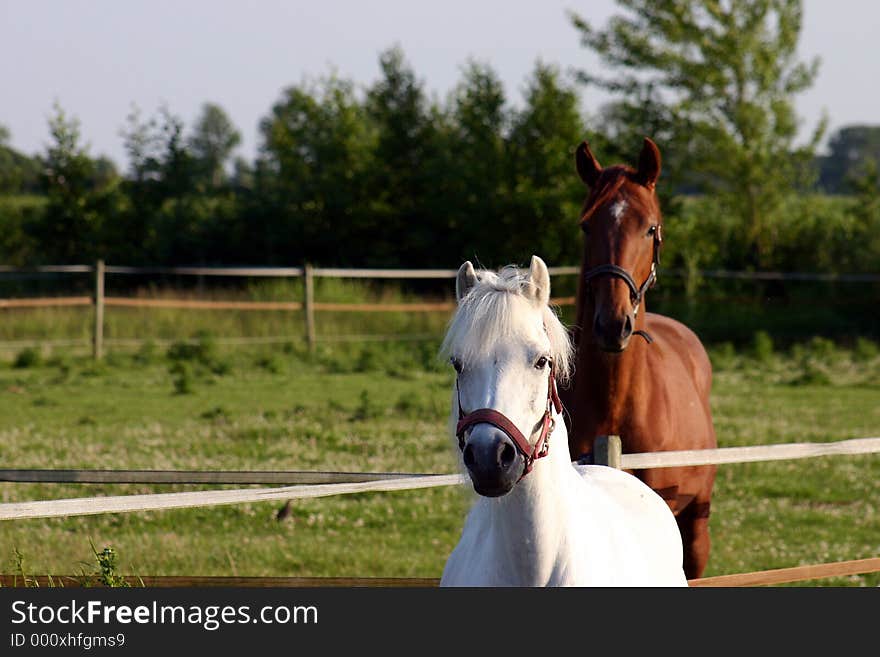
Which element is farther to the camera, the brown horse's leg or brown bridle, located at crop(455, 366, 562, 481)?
the brown horse's leg

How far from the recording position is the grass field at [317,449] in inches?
278

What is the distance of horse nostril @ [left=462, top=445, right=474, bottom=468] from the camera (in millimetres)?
2857

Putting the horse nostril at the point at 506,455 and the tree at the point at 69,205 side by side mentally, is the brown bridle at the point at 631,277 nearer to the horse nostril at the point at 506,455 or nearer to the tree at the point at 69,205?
the horse nostril at the point at 506,455

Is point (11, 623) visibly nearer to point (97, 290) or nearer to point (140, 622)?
point (140, 622)

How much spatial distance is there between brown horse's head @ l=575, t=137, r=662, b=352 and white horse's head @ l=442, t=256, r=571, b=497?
1.50m

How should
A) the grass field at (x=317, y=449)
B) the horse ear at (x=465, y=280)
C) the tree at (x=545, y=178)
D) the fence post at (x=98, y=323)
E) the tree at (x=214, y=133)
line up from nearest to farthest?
the horse ear at (x=465, y=280)
the grass field at (x=317, y=449)
the fence post at (x=98, y=323)
the tree at (x=545, y=178)
the tree at (x=214, y=133)

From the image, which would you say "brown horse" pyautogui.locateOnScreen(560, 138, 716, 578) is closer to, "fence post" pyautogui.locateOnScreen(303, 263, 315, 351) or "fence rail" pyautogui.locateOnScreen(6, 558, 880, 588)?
"fence rail" pyautogui.locateOnScreen(6, 558, 880, 588)

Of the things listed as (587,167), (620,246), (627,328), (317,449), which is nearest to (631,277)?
(620,246)

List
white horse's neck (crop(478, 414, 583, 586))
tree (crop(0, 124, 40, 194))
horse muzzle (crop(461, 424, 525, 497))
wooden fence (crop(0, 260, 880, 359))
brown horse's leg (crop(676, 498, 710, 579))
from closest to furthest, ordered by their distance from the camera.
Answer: horse muzzle (crop(461, 424, 525, 497)), white horse's neck (crop(478, 414, 583, 586)), brown horse's leg (crop(676, 498, 710, 579)), wooden fence (crop(0, 260, 880, 359)), tree (crop(0, 124, 40, 194))

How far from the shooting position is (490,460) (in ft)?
9.29

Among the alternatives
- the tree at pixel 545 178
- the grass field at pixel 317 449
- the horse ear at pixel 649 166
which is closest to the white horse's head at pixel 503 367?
the grass field at pixel 317 449

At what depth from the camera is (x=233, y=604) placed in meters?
3.84

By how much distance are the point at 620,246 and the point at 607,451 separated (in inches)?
38.3

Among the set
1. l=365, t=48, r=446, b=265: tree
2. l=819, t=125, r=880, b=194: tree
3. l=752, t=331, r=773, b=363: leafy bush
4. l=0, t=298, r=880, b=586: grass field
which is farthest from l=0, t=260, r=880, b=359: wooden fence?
l=819, t=125, r=880, b=194: tree
